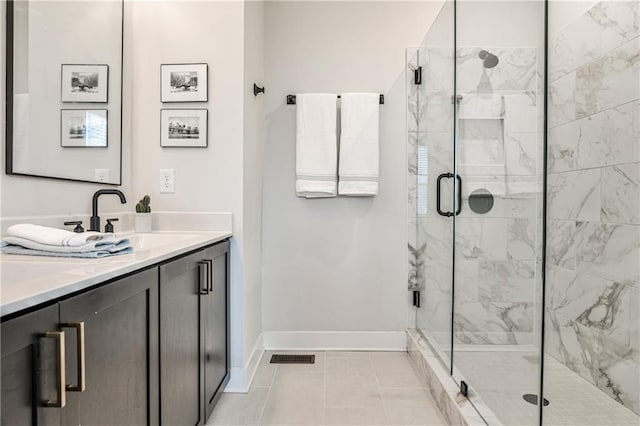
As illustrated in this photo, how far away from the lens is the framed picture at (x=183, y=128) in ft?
7.13

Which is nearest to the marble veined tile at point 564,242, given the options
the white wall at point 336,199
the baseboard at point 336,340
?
the white wall at point 336,199

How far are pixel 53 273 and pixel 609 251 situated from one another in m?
2.18

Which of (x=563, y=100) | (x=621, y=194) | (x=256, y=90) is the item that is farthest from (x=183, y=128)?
(x=621, y=194)

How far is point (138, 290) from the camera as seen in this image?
1.10m

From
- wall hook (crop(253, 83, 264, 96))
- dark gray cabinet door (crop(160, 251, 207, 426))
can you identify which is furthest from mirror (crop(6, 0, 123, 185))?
wall hook (crop(253, 83, 264, 96))

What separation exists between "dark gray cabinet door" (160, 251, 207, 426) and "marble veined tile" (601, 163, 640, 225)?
1834 millimetres

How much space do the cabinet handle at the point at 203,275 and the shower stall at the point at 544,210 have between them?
47.3 inches

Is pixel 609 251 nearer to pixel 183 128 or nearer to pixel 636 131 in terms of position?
pixel 636 131

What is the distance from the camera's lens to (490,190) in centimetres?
182

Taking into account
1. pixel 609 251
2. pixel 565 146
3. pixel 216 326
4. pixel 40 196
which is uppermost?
pixel 565 146

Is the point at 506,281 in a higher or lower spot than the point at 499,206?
lower

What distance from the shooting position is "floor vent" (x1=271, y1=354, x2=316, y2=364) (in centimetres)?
261

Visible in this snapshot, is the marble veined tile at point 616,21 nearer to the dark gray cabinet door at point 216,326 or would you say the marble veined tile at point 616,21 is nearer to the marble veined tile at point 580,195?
the marble veined tile at point 580,195

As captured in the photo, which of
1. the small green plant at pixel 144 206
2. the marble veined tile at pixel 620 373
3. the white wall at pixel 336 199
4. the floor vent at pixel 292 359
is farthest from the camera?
the white wall at pixel 336 199
